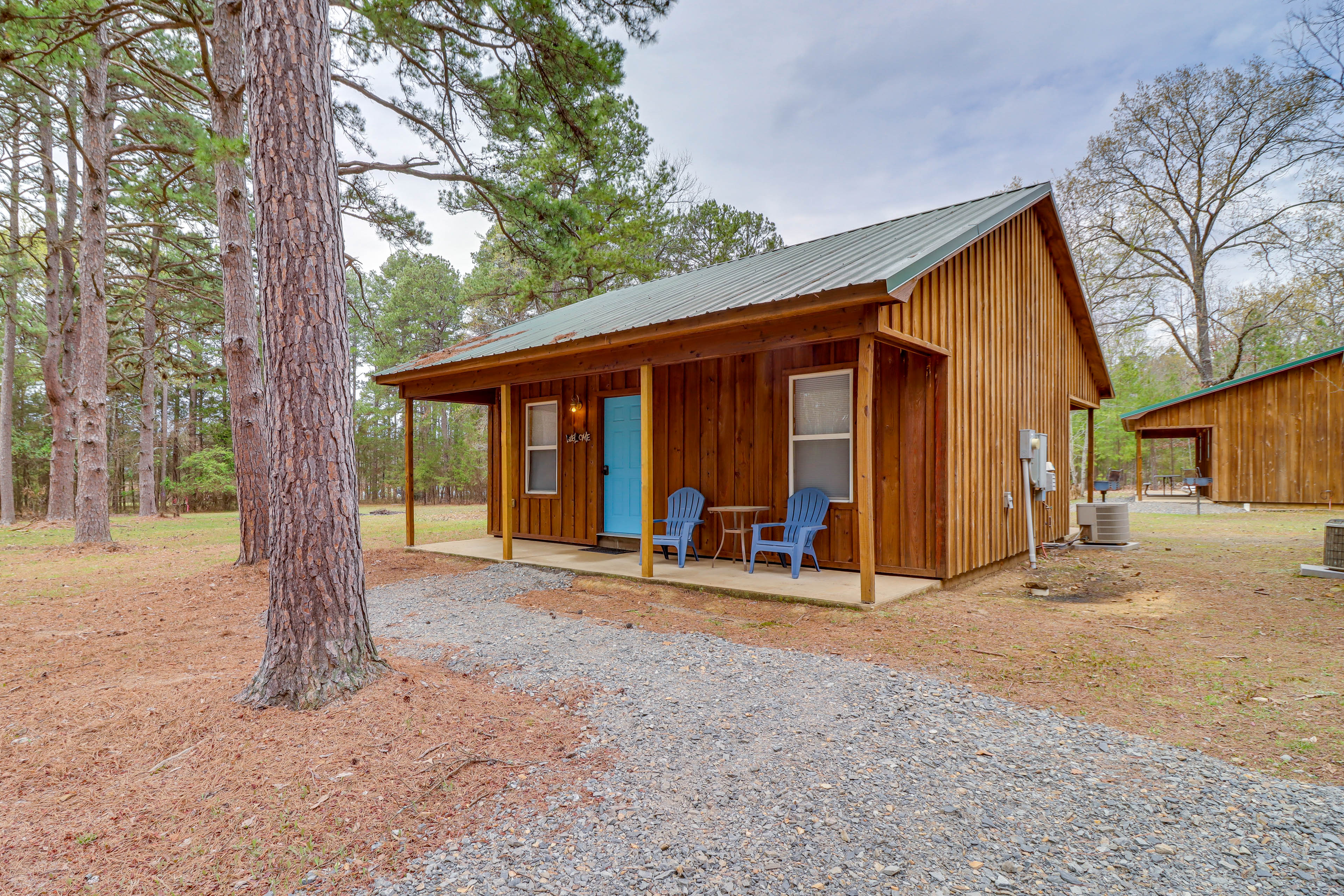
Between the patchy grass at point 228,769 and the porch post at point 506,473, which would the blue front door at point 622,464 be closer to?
the porch post at point 506,473

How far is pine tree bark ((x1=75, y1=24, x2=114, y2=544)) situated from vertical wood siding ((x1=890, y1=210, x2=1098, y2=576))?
426 inches

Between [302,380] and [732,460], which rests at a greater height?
[302,380]

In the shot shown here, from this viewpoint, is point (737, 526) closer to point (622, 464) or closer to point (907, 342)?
point (622, 464)

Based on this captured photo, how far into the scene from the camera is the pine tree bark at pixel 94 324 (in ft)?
27.5

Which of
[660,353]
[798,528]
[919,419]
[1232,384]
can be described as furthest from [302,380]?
[1232,384]

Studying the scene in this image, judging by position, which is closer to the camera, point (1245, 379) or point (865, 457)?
point (865, 457)

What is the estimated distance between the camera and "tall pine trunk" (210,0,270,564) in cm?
635

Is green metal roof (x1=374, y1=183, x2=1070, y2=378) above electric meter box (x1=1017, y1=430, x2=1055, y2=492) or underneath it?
above

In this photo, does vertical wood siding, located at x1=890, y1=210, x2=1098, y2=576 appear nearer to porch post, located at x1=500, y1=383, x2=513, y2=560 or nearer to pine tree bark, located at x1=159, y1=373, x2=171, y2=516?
porch post, located at x1=500, y1=383, x2=513, y2=560

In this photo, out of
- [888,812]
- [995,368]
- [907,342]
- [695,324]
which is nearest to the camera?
[888,812]

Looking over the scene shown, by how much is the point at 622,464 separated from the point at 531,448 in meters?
1.85

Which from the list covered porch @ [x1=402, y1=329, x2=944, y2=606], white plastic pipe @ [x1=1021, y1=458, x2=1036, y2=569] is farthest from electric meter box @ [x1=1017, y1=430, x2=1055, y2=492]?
covered porch @ [x1=402, y1=329, x2=944, y2=606]

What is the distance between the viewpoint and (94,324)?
8.55 m

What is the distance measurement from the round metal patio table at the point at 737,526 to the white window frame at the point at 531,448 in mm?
2728
